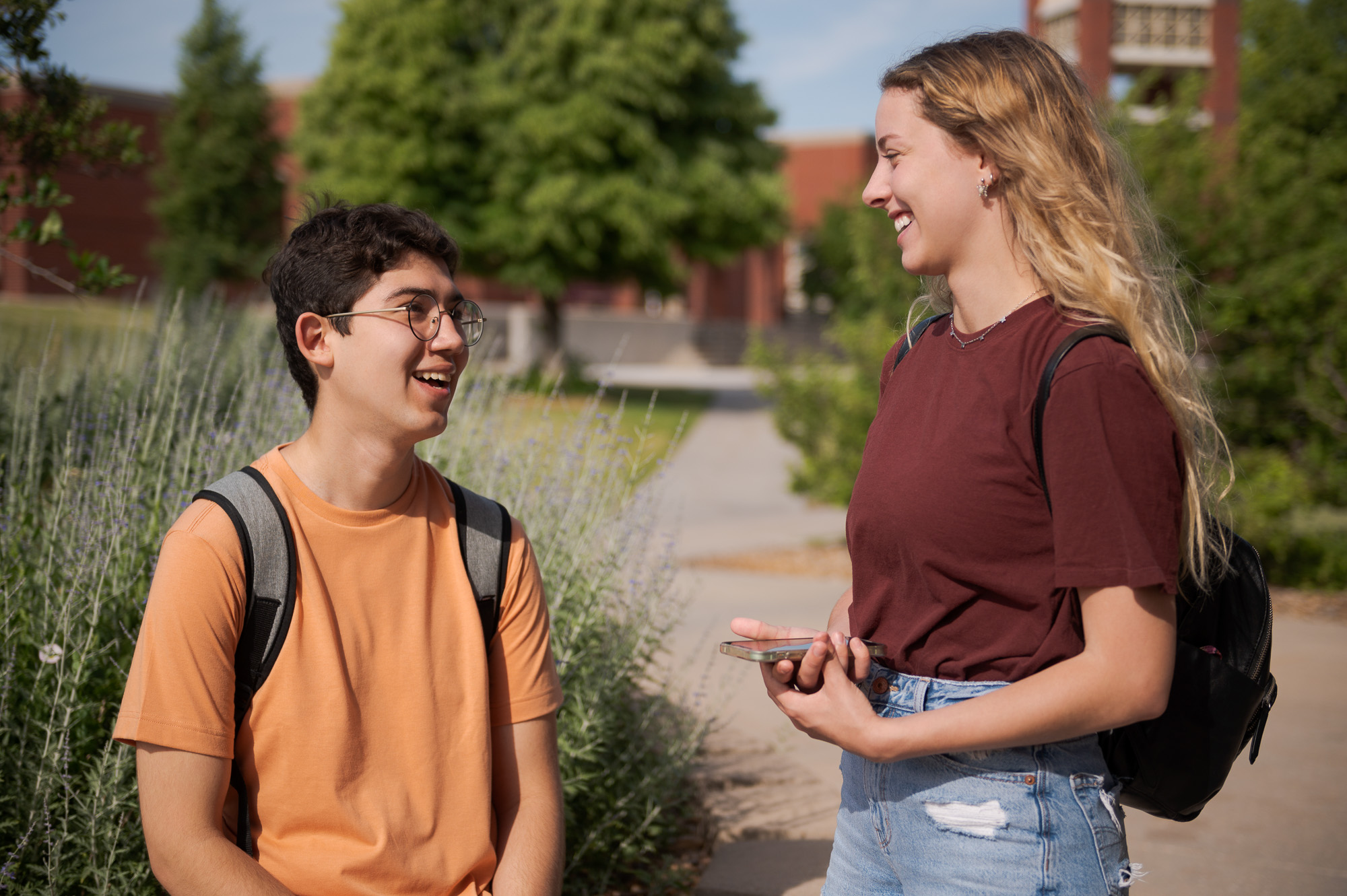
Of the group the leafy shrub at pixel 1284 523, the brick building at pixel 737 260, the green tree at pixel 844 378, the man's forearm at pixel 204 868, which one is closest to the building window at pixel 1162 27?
the brick building at pixel 737 260

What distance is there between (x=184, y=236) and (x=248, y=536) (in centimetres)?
3098

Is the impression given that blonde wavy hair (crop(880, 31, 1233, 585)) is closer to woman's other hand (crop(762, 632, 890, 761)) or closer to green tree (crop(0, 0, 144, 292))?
woman's other hand (crop(762, 632, 890, 761))

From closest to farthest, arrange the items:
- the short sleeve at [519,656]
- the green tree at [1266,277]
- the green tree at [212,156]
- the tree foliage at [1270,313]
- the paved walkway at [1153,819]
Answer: the short sleeve at [519,656] → the paved walkway at [1153,819] → the tree foliage at [1270,313] → the green tree at [1266,277] → the green tree at [212,156]

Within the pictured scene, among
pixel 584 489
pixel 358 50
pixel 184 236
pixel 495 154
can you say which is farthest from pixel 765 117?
pixel 584 489

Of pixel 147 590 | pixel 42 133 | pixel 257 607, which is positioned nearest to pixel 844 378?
pixel 42 133

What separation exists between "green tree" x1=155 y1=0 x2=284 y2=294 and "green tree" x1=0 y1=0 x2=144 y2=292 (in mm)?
26648

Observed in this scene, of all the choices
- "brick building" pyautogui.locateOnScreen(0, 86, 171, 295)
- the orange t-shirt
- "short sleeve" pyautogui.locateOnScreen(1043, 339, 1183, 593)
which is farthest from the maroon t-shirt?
"brick building" pyautogui.locateOnScreen(0, 86, 171, 295)

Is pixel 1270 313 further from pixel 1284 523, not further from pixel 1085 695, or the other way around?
pixel 1085 695

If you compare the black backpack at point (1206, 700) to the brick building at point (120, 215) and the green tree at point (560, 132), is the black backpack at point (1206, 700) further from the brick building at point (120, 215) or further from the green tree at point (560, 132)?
the brick building at point (120, 215)

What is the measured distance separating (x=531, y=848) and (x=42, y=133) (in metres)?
3.37

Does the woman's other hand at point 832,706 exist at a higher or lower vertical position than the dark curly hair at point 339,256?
lower

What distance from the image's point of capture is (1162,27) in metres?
28.9

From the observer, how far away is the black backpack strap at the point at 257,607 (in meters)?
1.73

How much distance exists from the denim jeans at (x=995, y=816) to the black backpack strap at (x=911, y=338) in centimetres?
56
